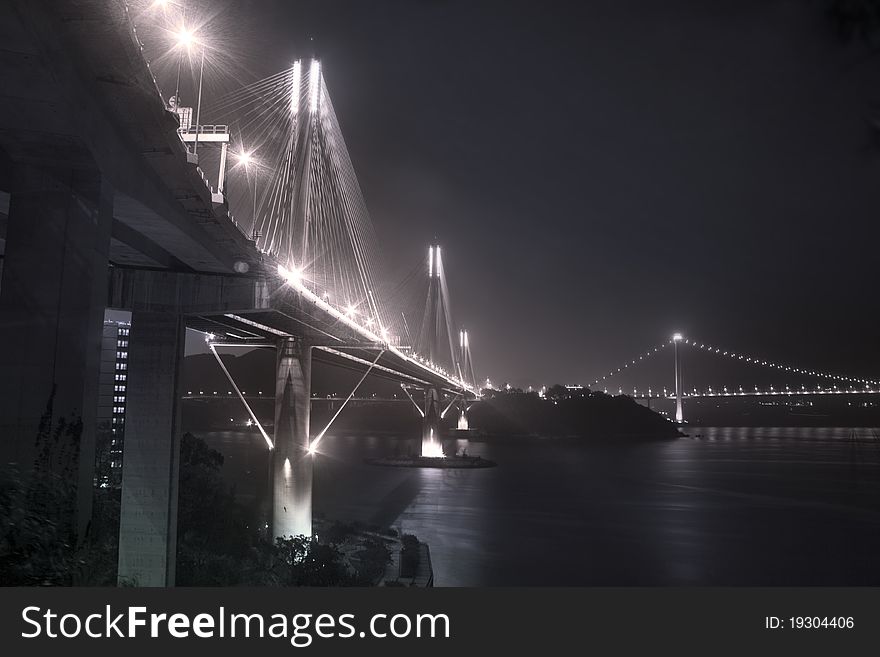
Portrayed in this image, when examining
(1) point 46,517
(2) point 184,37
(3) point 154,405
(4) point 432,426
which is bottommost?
(1) point 46,517

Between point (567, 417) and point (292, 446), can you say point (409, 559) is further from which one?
point (567, 417)

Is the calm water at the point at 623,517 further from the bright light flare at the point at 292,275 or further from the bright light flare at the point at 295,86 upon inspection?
the bright light flare at the point at 295,86

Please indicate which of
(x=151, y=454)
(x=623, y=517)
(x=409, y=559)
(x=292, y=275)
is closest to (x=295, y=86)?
(x=292, y=275)

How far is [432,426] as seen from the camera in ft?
263

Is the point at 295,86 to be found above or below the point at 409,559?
above

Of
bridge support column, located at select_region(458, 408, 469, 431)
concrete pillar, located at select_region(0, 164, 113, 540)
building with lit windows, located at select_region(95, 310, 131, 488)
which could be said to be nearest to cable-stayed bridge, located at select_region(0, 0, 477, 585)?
concrete pillar, located at select_region(0, 164, 113, 540)

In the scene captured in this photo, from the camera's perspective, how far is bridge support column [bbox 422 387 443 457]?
258ft

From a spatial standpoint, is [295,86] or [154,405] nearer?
[154,405]

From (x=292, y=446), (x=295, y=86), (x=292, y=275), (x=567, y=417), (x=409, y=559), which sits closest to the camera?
(x=292, y=275)

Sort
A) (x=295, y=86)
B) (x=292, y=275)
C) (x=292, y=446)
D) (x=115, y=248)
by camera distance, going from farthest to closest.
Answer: (x=292, y=446) < (x=295, y=86) < (x=292, y=275) < (x=115, y=248)

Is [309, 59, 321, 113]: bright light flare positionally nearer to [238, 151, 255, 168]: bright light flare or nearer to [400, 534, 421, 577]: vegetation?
[238, 151, 255, 168]: bright light flare

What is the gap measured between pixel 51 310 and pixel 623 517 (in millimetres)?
43060

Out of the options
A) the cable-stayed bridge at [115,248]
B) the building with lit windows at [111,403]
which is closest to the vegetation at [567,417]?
the building with lit windows at [111,403]

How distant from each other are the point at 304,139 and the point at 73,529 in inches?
703
